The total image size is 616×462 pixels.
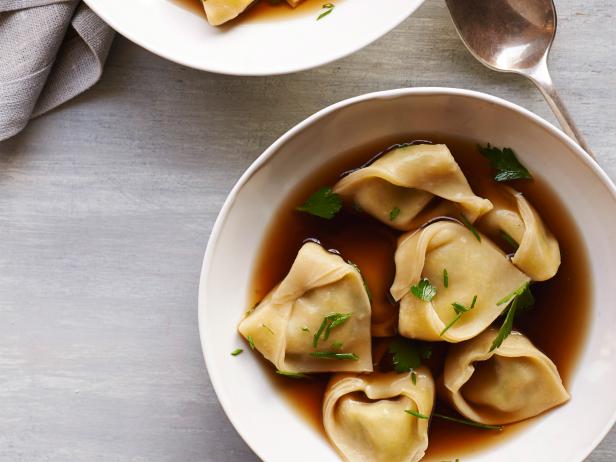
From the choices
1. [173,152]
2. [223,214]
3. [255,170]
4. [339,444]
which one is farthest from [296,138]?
[339,444]

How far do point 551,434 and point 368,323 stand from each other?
1.55 ft

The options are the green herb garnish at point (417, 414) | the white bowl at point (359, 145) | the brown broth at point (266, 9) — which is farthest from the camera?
the brown broth at point (266, 9)

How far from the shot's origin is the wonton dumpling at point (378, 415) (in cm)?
165

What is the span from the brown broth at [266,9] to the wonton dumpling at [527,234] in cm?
64

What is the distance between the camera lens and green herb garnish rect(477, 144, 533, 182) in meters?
1.61

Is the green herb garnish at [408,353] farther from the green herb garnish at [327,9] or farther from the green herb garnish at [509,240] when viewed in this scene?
the green herb garnish at [327,9]

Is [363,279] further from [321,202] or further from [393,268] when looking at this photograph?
[321,202]

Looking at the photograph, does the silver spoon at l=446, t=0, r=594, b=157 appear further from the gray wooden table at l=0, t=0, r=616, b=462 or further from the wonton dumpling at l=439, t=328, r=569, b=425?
the wonton dumpling at l=439, t=328, r=569, b=425

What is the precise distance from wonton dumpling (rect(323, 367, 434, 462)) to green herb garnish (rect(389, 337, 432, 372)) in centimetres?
2

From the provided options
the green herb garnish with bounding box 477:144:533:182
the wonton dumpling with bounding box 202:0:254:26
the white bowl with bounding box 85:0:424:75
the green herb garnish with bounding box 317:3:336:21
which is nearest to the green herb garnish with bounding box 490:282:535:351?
the green herb garnish with bounding box 477:144:533:182

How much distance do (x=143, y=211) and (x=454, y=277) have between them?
0.80 meters

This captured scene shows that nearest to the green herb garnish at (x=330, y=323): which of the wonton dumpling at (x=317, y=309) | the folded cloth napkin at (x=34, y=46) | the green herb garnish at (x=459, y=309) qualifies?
the wonton dumpling at (x=317, y=309)

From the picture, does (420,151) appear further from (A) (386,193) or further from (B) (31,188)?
(B) (31,188)

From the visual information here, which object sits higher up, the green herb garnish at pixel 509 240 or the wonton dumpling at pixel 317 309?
the green herb garnish at pixel 509 240
